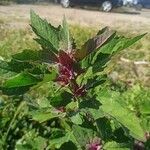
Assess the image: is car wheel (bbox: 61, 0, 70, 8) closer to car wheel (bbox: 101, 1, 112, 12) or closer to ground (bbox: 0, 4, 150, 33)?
car wheel (bbox: 101, 1, 112, 12)

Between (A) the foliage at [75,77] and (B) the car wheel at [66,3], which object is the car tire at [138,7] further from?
(A) the foliage at [75,77]

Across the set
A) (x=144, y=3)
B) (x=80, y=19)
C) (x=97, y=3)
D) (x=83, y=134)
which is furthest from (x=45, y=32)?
(x=144, y=3)

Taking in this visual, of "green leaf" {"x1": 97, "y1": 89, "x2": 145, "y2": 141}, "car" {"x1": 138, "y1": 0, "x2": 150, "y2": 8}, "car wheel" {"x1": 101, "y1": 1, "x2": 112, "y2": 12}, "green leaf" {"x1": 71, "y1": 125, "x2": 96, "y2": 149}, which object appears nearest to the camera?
"green leaf" {"x1": 97, "y1": 89, "x2": 145, "y2": 141}

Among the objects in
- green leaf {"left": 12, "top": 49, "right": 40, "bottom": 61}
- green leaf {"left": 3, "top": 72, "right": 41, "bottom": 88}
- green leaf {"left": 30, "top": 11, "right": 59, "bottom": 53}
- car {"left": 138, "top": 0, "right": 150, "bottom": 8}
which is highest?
green leaf {"left": 30, "top": 11, "right": 59, "bottom": 53}

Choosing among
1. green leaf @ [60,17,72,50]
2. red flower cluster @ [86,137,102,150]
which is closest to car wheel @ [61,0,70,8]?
red flower cluster @ [86,137,102,150]

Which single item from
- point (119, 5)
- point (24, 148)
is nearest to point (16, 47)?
point (24, 148)

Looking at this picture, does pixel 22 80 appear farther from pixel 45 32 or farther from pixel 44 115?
pixel 44 115

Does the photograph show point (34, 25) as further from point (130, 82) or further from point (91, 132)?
point (130, 82)

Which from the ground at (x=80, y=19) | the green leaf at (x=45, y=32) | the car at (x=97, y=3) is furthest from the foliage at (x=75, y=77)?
the car at (x=97, y=3)
